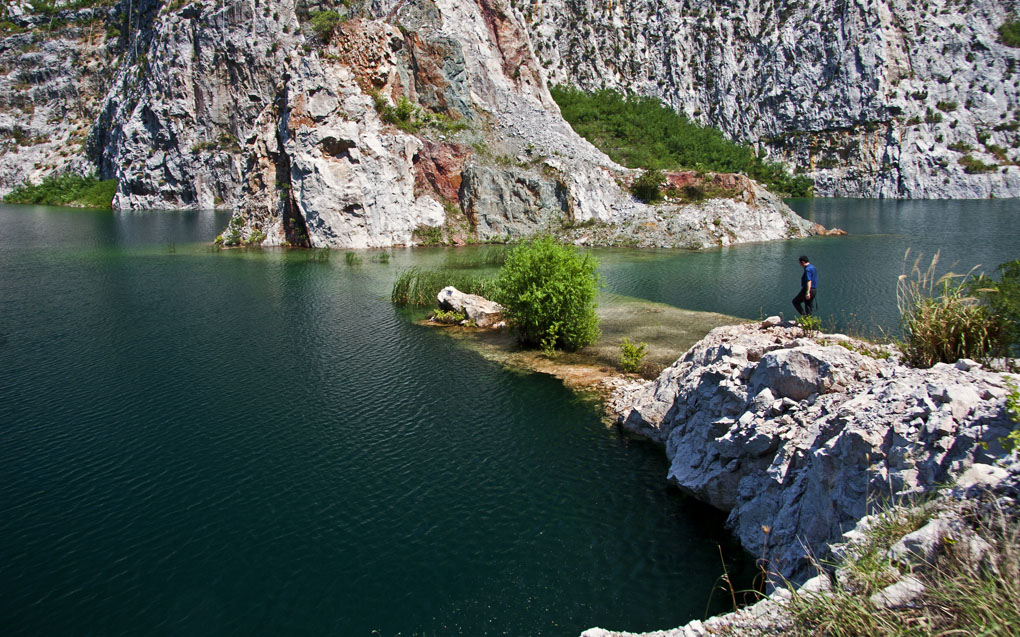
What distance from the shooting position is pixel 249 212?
5959cm

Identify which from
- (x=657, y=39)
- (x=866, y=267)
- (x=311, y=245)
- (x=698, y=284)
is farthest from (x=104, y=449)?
(x=657, y=39)

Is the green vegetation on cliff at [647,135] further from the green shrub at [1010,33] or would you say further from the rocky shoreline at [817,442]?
the green shrub at [1010,33]

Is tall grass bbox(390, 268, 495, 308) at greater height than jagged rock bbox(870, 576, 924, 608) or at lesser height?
greater

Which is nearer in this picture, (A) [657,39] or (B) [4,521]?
(B) [4,521]

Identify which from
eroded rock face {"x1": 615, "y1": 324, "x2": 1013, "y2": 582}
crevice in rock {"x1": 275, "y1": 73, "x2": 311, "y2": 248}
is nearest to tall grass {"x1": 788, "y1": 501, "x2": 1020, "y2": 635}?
eroded rock face {"x1": 615, "y1": 324, "x2": 1013, "y2": 582}

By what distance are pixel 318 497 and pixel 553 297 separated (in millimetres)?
13997

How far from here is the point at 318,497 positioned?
14.1m

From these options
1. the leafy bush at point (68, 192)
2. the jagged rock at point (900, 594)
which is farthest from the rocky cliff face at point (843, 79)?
the jagged rock at point (900, 594)

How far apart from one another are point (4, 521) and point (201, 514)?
13.8 ft

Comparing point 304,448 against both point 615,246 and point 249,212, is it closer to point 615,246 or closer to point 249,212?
point 615,246

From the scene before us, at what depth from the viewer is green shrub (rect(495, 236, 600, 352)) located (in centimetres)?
2556

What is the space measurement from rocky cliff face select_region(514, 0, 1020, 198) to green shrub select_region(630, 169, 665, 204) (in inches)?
2100

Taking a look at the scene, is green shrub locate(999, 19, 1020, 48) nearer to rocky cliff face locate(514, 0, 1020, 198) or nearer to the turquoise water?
rocky cliff face locate(514, 0, 1020, 198)

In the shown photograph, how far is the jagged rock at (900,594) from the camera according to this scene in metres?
5.52
